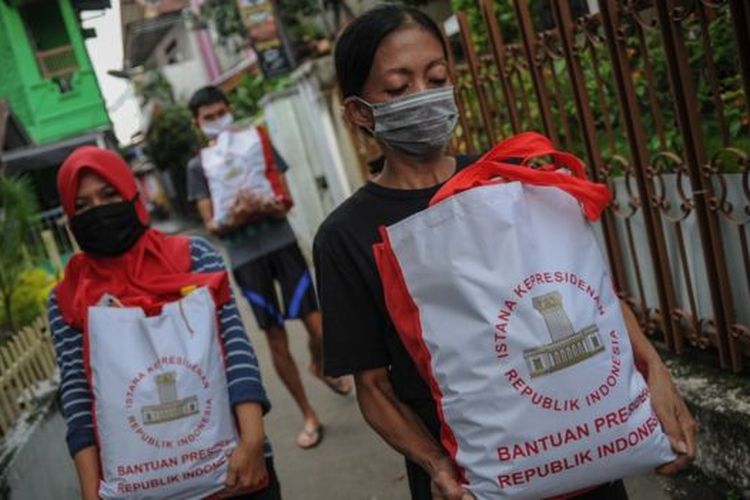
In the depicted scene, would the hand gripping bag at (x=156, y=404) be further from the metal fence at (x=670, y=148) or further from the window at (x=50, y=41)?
the window at (x=50, y=41)

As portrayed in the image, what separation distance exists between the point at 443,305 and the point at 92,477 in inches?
45.2

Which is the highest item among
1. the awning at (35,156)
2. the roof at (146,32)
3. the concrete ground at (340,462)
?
the roof at (146,32)

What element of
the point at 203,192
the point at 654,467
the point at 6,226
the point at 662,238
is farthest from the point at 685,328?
the point at 6,226

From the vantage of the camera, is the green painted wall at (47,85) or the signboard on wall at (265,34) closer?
the signboard on wall at (265,34)

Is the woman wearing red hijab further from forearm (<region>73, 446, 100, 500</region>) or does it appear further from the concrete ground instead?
the concrete ground

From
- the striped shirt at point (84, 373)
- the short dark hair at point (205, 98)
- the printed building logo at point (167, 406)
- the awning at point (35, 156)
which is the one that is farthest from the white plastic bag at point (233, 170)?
the awning at point (35, 156)

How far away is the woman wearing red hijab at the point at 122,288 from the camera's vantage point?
6.16 ft

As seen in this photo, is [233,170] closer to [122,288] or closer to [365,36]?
[122,288]

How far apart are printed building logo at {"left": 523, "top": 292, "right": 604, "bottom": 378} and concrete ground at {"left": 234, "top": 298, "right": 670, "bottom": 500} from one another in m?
1.73

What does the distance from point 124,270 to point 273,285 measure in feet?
6.81

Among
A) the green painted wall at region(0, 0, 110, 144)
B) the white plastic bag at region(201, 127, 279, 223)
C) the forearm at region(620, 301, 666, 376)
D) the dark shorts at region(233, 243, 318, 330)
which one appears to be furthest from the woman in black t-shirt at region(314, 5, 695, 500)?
the green painted wall at region(0, 0, 110, 144)

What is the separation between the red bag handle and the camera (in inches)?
50.1

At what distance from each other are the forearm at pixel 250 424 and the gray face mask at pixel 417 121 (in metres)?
0.81

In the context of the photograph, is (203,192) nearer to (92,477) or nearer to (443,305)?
(92,477)
